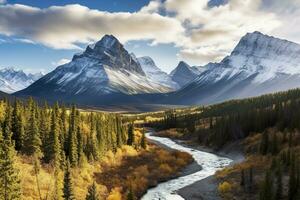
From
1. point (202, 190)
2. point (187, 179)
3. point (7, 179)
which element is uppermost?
point (7, 179)

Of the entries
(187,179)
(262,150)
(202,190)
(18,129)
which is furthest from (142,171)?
(262,150)

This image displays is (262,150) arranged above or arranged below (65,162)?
below

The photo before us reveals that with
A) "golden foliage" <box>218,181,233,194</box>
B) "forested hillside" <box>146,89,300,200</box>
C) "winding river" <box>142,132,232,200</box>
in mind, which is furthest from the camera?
"golden foliage" <box>218,181,233,194</box>

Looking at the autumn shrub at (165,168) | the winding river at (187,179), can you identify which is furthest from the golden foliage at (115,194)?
the autumn shrub at (165,168)

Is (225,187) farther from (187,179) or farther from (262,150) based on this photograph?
(262,150)

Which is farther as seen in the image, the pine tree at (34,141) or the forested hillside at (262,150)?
the pine tree at (34,141)

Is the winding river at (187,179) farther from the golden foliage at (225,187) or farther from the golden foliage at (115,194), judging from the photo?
the golden foliage at (225,187)

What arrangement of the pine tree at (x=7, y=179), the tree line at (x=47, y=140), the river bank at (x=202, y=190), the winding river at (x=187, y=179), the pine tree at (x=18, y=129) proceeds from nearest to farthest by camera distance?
the pine tree at (x=7, y=179) → the river bank at (x=202, y=190) → the winding river at (x=187, y=179) → the tree line at (x=47, y=140) → the pine tree at (x=18, y=129)

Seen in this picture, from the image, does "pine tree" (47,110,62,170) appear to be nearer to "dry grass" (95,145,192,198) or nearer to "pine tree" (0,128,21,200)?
"dry grass" (95,145,192,198)

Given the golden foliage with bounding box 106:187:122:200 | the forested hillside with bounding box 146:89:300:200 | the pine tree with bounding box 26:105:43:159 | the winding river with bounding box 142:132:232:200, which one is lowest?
the winding river with bounding box 142:132:232:200

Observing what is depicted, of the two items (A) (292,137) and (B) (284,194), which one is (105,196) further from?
(A) (292,137)

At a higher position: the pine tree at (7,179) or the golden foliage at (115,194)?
the pine tree at (7,179)

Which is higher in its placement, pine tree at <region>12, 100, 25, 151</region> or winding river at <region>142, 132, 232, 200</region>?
pine tree at <region>12, 100, 25, 151</region>

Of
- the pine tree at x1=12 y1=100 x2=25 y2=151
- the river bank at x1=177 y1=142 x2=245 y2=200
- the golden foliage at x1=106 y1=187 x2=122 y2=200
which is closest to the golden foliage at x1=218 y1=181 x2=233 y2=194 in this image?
the river bank at x1=177 y1=142 x2=245 y2=200
